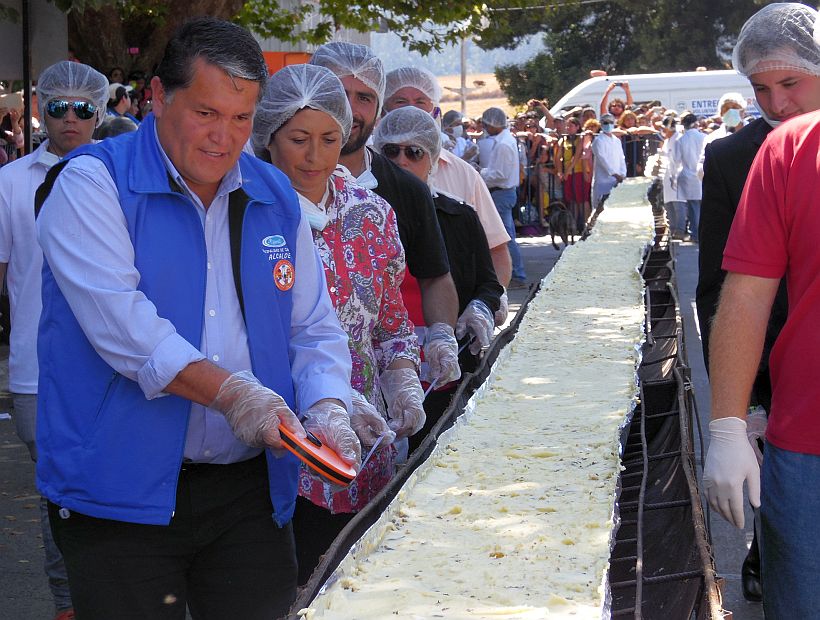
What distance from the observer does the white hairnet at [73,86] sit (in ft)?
16.9

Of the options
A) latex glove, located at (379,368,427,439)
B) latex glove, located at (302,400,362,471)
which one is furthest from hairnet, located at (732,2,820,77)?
latex glove, located at (302,400,362,471)

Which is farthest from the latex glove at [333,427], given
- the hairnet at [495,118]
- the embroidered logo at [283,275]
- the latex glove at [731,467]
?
the hairnet at [495,118]

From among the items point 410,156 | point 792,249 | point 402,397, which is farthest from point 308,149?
point 410,156

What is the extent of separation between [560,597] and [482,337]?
2771 mm

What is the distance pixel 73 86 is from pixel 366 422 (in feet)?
8.29

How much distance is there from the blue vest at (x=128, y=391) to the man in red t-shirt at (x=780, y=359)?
121 cm

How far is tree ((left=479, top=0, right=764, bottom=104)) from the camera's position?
46.0m

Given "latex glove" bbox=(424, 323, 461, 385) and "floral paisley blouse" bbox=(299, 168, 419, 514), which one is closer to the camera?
"floral paisley blouse" bbox=(299, 168, 419, 514)

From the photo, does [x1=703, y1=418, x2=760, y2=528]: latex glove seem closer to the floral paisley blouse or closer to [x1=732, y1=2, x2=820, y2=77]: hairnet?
the floral paisley blouse

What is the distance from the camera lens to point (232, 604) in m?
2.85

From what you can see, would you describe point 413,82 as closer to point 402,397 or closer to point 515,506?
point 402,397

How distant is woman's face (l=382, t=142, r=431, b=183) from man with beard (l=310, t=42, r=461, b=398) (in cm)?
70

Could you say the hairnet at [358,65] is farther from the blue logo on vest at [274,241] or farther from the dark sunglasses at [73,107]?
the blue logo on vest at [274,241]

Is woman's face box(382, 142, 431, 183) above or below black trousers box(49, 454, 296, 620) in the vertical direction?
above
